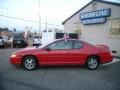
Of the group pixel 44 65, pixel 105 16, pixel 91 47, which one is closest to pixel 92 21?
pixel 105 16

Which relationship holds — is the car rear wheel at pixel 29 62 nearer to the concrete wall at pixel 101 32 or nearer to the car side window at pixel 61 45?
the car side window at pixel 61 45

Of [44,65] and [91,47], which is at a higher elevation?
[91,47]

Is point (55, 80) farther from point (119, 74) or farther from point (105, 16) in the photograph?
point (105, 16)

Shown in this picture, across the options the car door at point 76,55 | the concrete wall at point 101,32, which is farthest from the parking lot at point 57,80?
the concrete wall at point 101,32

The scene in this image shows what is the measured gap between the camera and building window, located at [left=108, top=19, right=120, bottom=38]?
1299cm

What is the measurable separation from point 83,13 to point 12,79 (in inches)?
408

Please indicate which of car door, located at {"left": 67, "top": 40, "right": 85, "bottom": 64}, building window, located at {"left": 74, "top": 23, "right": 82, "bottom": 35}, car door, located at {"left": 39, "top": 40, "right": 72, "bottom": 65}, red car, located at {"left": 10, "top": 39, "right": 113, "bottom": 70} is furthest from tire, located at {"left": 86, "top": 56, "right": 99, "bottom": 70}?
building window, located at {"left": 74, "top": 23, "right": 82, "bottom": 35}

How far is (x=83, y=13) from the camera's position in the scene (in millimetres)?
15180

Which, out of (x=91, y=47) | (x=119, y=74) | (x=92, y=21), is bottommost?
(x=119, y=74)

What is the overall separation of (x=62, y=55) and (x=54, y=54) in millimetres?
387

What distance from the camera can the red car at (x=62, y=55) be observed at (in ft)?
26.5

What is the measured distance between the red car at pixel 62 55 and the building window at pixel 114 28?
190 inches

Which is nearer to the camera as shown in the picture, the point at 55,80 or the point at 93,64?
the point at 55,80

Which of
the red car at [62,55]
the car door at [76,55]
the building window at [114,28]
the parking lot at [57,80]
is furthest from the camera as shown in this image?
the building window at [114,28]
